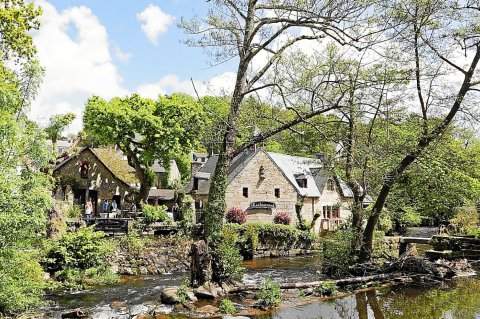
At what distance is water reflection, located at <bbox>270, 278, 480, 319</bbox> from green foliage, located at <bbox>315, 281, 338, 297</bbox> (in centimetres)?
52

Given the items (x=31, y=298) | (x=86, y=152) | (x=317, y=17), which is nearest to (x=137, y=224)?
(x=86, y=152)

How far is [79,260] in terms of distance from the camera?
1770 cm

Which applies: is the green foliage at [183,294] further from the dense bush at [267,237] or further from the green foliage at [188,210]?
the green foliage at [188,210]

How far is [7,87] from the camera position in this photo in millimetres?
10117

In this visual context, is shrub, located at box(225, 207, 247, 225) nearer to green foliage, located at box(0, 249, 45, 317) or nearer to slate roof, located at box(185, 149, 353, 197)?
slate roof, located at box(185, 149, 353, 197)

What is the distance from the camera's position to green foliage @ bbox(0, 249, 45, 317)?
9.65 metres

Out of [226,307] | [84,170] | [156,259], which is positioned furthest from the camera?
[84,170]

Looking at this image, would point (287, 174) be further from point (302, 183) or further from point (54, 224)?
point (54, 224)

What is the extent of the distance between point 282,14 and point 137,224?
59.0 feet

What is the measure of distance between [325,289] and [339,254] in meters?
3.62

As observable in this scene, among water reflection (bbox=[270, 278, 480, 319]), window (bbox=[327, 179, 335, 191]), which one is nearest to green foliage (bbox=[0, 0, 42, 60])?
water reflection (bbox=[270, 278, 480, 319])

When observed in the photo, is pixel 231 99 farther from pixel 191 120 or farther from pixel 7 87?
pixel 191 120

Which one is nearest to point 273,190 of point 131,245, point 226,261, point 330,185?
point 330,185

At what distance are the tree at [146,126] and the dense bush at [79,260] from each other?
18.3 m
